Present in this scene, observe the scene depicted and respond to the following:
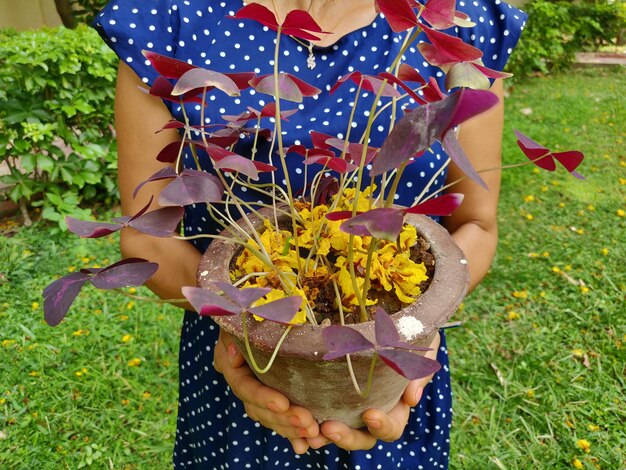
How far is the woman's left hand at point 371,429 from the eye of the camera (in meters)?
0.76

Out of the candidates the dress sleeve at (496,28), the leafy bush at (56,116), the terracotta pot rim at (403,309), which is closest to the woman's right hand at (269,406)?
the terracotta pot rim at (403,309)

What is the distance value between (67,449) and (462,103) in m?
2.19

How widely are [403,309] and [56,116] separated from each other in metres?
3.09

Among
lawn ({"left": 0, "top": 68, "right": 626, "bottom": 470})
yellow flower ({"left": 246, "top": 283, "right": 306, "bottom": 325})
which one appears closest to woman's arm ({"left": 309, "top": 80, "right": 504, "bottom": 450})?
yellow flower ({"left": 246, "top": 283, "right": 306, "bottom": 325})

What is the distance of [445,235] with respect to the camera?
2.53 feet

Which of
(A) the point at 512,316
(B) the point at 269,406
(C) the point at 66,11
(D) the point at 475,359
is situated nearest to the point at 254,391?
(B) the point at 269,406

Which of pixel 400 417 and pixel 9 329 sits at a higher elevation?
pixel 400 417

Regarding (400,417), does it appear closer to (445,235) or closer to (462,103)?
(445,235)

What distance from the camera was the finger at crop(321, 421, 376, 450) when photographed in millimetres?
760

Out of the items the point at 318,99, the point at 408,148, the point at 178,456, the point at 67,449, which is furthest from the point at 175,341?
the point at 408,148

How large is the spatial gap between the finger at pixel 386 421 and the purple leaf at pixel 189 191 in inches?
15.6

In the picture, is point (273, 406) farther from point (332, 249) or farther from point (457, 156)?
point (457, 156)

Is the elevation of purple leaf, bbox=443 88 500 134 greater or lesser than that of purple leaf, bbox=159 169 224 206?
greater

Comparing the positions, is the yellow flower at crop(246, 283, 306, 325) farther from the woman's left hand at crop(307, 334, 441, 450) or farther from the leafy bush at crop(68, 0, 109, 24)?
the leafy bush at crop(68, 0, 109, 24)
